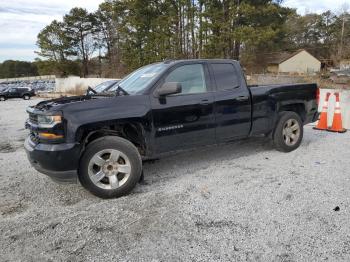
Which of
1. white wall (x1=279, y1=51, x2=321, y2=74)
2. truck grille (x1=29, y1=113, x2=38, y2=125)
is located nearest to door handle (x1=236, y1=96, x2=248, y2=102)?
truck grille (x1=29, y1=113, x2=38, y2=125)

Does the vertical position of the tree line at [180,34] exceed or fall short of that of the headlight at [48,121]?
it exceeds it

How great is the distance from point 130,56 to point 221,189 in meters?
35.9

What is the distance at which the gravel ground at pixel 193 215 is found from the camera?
9.35ft

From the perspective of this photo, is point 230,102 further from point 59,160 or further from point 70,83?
point 70,83

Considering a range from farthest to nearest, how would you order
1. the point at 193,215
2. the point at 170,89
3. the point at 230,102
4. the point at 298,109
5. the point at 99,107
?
the point at 298,109 → the point at 230,102 → the point at 170,89 → the point at 99,107 → the point at 193,215

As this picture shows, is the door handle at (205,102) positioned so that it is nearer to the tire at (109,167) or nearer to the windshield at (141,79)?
the windshield at (141,79)

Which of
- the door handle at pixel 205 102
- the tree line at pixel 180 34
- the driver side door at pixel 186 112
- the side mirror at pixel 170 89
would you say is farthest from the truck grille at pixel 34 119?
the tree line at pixel 180 34

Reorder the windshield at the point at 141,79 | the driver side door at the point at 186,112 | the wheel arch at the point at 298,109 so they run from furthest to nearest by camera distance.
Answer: the wheel arch at the point at 298,109 → the windshield at the point at 141,79 → the driver side door at the point at 186,112

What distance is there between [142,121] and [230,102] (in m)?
1.61

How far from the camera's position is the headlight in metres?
3.66

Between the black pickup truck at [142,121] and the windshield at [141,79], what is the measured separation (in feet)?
0.07

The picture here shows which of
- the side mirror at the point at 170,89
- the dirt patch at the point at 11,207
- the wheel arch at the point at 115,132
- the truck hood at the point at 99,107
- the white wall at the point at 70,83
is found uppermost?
the white wall at the point at 70,83

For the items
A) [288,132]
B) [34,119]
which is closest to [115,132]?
[34,119]

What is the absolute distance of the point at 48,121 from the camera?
3707 mm
